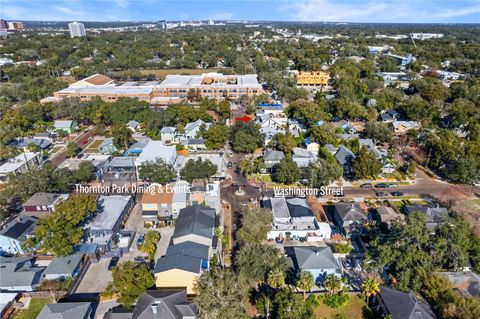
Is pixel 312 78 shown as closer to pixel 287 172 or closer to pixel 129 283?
pixel 287 172

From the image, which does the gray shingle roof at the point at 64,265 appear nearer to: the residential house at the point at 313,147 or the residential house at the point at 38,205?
the residential house at the point at 38,205

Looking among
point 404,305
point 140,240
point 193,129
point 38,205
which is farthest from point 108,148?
point 404,305

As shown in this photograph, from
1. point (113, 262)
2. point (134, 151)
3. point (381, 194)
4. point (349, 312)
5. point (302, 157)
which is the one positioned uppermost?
point (134, 151)

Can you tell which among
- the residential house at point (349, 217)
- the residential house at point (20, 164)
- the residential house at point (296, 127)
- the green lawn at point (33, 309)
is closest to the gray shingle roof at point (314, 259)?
the residential house at point (349, 217)

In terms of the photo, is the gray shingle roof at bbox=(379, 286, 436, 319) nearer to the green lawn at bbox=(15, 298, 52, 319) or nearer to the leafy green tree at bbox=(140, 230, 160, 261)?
the leafy green tree at bbox=(140, 230, 160, 261)

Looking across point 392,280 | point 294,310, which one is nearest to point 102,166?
point 294,310

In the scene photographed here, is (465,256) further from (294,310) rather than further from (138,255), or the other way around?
(138,255)
